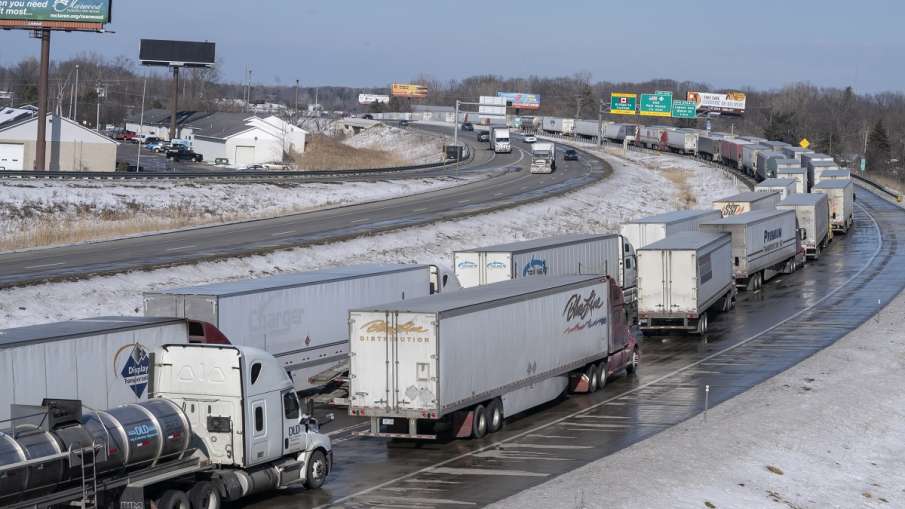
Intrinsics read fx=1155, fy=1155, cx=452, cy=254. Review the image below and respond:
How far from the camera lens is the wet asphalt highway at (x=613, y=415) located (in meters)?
21.4

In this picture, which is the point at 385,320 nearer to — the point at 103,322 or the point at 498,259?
the point at 103,322

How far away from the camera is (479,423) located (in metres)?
25.8

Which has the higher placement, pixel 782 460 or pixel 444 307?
pixel 444 307

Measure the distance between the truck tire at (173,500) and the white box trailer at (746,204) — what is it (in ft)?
155

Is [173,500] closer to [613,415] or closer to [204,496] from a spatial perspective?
[204,496]

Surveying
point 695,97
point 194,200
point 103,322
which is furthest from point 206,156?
point 103,322

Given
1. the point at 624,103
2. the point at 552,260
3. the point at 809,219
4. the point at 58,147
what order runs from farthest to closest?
the point at 624,103 → the point at 58,147 → the point at 809,219 → the point at 552,260

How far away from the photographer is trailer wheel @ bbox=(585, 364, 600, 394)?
31.4 metres

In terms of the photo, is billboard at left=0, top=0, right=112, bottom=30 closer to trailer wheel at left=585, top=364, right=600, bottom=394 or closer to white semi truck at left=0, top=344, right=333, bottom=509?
trailer wheel at left=585, top=364, right=600, bottom=394

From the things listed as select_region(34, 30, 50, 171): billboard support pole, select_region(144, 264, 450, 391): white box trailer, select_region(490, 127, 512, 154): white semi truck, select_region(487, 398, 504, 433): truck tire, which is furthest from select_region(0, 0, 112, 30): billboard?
select_region(487, 398, 504, 433): truck tire

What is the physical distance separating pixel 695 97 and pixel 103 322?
158m

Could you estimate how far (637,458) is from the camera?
2297cm

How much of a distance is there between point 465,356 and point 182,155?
97955 millimetres

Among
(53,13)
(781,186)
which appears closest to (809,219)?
(781,186)
